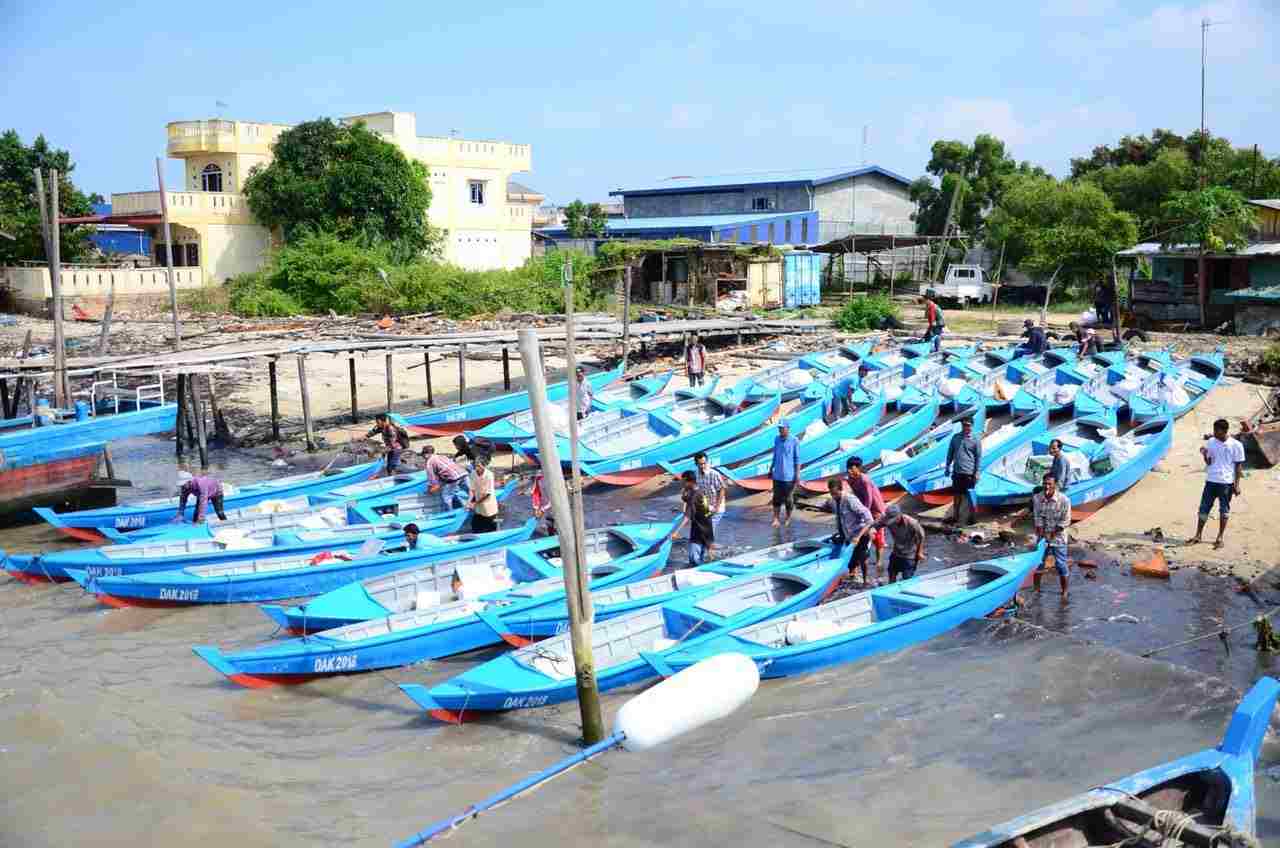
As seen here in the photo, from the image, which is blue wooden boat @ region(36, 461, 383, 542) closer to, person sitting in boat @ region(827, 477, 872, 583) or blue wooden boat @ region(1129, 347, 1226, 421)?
person sitting in boat @ region(827, 477, 872, 583)

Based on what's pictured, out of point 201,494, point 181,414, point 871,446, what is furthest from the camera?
point 181,414

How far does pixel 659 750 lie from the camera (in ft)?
34.7

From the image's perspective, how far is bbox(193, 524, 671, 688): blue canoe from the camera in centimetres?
1150

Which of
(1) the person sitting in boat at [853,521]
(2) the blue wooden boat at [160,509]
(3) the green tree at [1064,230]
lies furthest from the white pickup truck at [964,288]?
(1) the person sitting in boat at [853,521]

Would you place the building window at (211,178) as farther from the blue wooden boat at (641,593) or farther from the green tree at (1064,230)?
the blue wooden boat at (641,593)

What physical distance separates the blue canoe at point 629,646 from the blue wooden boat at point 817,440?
4.58m

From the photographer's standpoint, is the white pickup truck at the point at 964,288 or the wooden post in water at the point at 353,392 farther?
the white pickup truck at the point at 964,288

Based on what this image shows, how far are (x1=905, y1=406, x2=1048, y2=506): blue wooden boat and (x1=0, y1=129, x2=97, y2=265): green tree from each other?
3717cm

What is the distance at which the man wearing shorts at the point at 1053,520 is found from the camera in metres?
13.0

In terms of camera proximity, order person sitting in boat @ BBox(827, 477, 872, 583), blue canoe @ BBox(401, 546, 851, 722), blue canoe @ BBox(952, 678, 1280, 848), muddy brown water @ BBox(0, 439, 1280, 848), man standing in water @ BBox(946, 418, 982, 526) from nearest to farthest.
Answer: blue canoe @ BBox(952, 678, 1280, 848) → muddy brown water @ BBox(0, 439, 1280, 848) → blue canoe @ BBox(401, 546, 851, 722) → person sitting in boat @ BBox(827, 477, 872, 583) → man standing in water @ BBox(946, 418, 982, 526)

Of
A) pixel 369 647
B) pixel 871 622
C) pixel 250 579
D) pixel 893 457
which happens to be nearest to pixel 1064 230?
pixel 893 457

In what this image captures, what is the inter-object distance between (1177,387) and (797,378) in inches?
320

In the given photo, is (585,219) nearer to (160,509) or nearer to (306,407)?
(306,407)

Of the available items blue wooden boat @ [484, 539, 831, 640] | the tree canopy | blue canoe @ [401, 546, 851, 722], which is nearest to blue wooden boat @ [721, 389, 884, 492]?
blue wooden boat @ [484, 539, 831, 640]
